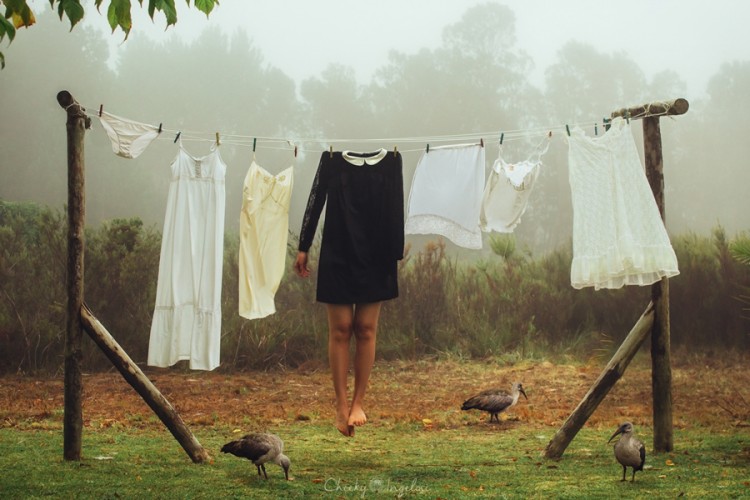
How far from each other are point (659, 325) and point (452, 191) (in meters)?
1.42

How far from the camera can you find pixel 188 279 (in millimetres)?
4402

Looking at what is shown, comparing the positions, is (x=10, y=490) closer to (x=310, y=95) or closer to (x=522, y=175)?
(x=522, y=175)

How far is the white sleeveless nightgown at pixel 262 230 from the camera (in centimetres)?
454

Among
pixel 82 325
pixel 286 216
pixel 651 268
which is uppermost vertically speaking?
pixel 286 216

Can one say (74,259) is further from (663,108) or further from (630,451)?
(663,108)

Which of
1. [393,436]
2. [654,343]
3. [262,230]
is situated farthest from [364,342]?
[393,436]

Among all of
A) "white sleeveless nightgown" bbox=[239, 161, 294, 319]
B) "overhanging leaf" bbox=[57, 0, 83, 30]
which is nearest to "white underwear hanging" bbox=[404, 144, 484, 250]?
"white sleeveless nightgown" bbox=[239, 161, 294, 319]

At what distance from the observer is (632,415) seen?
6289mm

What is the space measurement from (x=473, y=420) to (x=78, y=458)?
306cm

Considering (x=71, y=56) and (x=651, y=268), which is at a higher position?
(x=71, y=56)

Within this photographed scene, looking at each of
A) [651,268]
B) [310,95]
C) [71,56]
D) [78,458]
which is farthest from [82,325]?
[310,95]

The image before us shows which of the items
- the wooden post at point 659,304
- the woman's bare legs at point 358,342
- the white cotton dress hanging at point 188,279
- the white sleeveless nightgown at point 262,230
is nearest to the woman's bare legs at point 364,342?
the woman's bare legs at point 358,342

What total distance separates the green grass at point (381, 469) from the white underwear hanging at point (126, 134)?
5.33 ft

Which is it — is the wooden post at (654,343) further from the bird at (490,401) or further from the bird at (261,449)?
the bird at (261,449)
